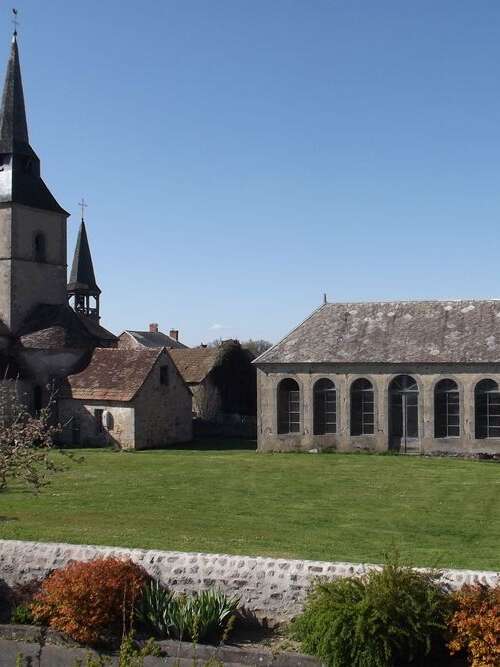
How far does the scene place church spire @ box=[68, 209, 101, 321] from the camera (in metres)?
63.7

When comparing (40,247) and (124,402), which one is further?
(40,247)

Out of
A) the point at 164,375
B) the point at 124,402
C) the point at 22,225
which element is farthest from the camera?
the point at 22,225

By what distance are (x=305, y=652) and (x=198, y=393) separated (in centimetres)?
3867

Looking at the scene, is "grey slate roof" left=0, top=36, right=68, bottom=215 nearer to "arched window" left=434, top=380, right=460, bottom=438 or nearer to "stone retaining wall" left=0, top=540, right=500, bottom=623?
"arched window" left=434, top=380, right=460, bottom=438

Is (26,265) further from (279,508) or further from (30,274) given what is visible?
(279,508)

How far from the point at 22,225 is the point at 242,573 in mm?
37839

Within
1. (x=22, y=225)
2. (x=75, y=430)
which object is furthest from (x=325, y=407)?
(x=22, y=225)

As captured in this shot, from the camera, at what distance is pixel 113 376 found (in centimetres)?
4066

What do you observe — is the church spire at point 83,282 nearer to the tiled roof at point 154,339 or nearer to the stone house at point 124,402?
the tiled roof at point 154,339

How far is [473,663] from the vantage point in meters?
9.62

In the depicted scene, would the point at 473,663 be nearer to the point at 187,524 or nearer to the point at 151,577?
the point at 151,577

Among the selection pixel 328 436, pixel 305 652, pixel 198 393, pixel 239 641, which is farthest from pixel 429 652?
pixel 198 393

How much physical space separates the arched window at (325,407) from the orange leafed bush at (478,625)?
26822mm

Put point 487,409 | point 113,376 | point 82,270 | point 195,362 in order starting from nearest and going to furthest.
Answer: point 487,409 < point 113,376 < point 195,362 < point 82,270
